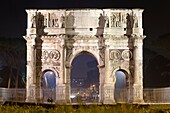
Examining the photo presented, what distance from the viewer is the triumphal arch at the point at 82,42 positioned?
137 feet

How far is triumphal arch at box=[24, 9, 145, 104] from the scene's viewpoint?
41.8 metres

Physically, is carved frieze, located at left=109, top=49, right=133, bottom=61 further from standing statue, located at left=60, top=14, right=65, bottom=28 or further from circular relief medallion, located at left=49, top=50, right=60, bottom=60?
standing statue, located at left=60, top=14, right=65, bottom=28

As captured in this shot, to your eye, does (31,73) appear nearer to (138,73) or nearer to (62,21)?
(62,21)

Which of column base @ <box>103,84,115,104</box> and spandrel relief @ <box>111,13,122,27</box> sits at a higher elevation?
spandrel relief @ <box>111,13,122,27</box>

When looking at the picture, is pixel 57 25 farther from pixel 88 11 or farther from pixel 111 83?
pixel 111 83

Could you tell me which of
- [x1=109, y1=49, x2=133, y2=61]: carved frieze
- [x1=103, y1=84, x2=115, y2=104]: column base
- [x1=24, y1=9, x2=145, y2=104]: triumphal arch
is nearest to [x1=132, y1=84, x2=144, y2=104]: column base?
[x1=24, y1=9, x2=145, y2=104]: triumphal arch

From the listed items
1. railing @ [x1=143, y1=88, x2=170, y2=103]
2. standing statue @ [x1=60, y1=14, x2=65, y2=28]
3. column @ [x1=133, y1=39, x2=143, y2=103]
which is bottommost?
railing @ [x1=143, y1=88, x2=170, y2=103]

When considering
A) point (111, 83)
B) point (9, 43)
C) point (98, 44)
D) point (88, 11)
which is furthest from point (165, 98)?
point (9, 43)

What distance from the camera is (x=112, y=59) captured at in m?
42.1

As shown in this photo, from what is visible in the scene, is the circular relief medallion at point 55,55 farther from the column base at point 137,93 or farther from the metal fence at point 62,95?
the column base at point 137,93

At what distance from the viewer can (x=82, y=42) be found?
4219 cm

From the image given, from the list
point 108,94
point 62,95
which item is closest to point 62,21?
point 62,95

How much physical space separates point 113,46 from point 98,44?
131 centimetres

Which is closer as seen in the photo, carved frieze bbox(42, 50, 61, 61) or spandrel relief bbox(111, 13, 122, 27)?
spandrel relief bbox(111, 13, 122, 27)
